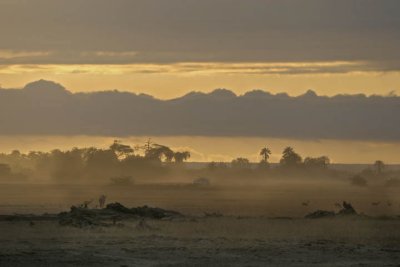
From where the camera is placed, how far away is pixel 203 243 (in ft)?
149

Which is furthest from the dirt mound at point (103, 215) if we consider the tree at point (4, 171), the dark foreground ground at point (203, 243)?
the tree at point (4, 171)

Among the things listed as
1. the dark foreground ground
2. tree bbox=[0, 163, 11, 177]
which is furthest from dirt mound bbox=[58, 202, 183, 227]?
tree bbox=[0, 163, 11, 177]

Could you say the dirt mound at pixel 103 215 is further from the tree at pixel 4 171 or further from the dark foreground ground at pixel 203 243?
the tree at pixel 4 171

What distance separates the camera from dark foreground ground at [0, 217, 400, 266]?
40.1 metres

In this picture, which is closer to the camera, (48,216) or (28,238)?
(28,238)

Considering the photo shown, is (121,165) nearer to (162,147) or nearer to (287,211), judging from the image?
(162,147)

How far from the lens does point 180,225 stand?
5334 cm

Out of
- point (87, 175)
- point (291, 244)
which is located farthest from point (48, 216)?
point (87, 175)

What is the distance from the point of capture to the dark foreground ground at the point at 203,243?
4006cm

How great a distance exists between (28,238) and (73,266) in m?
8.57

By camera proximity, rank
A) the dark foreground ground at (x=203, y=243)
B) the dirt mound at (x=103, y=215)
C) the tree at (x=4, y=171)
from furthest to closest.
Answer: the tree at (x=4, y=171) < the dirt mound at (x=103, y=215) < the dark foreground ground at (x=203, y=243)

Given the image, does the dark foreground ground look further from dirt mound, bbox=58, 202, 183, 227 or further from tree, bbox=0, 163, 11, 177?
tree, bbox=0, 163, 11, 177

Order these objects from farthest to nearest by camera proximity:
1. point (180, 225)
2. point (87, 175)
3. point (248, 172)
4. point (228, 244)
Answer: point (248, 172) → point (87, 175) → point (180, 225) → point (228, 244)

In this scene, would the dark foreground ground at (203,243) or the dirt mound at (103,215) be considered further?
the dirt mound at (103,215)
